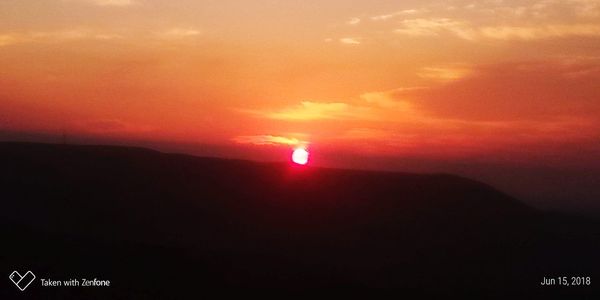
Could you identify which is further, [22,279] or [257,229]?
[257,229]

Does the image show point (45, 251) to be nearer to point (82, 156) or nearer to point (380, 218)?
point (380, 218)

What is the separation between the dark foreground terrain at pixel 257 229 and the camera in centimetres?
1650

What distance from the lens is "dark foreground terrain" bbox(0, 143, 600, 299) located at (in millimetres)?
16500

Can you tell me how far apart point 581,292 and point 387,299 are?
14.2ft

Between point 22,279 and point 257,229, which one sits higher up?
point 257,229

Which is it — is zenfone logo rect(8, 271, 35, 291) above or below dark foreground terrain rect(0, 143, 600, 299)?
below

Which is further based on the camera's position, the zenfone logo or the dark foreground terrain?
the dark foreground terrain

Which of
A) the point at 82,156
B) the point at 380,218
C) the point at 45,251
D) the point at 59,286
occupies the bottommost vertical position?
the point at 59,286

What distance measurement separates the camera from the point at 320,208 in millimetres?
31234

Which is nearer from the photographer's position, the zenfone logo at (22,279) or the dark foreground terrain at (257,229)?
the zenfone logo at (22,279)

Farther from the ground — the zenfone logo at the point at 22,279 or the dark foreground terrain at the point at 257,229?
the dark foreground terrain at the point at 257,229

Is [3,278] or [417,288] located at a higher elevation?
[417,288]

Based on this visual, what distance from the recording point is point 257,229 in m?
26.8

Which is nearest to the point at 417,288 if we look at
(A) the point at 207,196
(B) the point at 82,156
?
(A) the point at 207,196
